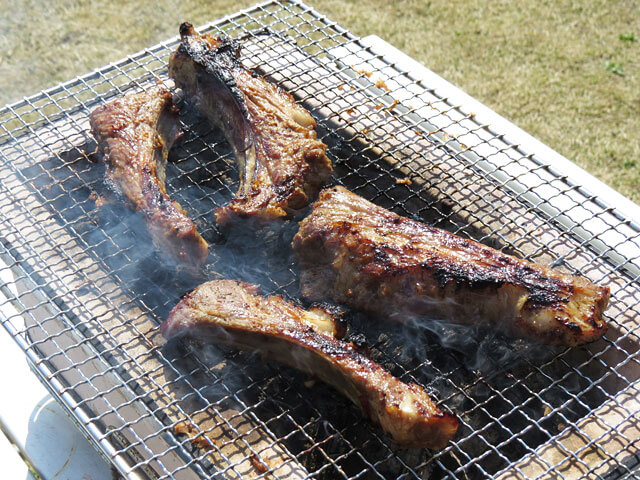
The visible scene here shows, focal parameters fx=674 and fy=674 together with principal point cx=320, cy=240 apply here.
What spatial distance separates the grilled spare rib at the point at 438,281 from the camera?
3.27 m

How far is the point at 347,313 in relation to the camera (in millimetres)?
3449

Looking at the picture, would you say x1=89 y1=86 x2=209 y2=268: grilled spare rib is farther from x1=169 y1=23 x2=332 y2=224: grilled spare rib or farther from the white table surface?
the white table surface

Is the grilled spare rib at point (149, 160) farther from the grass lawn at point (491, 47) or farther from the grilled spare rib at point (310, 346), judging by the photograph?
the grass lawn at point (491, 47)

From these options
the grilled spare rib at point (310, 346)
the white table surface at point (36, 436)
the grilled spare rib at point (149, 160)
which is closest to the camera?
the grilled spare rib at point (310, 346)

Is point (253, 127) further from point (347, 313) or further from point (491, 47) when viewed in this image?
point (491, 47)

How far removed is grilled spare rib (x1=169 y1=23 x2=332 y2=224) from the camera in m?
3.80

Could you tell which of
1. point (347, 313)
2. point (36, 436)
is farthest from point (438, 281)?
point (36, 436)

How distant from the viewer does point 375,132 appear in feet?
15.4

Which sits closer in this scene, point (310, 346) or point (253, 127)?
point (310, 346)

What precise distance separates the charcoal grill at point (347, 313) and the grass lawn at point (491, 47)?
8.64ft

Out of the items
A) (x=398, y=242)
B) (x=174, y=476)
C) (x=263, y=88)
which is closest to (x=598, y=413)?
(x=398, y=242)

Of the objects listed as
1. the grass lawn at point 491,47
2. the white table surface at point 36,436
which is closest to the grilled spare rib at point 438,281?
the white table surface at point 36,436

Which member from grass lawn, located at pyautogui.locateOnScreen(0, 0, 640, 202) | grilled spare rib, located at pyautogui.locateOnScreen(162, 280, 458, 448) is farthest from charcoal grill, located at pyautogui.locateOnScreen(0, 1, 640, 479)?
grass lawn, located at pyautogui.locateOnScreen(0, 0, 640, 202)

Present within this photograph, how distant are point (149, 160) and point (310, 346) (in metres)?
1.64
